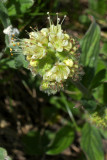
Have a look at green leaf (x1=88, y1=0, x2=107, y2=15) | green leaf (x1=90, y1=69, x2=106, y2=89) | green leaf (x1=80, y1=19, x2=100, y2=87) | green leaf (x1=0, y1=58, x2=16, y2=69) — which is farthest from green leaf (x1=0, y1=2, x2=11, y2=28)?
green leaf (x1=88, y1=0, x2=107, y2=15)

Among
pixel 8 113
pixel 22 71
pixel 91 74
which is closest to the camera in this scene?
pixel 91 74

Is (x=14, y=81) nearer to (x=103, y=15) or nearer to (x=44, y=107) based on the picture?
(x=44, y=107)

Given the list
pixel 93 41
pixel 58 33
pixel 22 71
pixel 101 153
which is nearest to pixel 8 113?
pixel 22 71

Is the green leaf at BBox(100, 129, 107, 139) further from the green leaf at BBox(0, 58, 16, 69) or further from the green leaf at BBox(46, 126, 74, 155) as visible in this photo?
the green leaf at BBox(0, 58, 16, 69)

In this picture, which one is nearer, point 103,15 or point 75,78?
point 75,78

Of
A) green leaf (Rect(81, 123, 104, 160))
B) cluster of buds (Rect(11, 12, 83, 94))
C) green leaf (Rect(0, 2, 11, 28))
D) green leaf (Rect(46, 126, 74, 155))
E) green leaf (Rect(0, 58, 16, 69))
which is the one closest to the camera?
cluster of buds (Rect(11, 12, 83, 94))

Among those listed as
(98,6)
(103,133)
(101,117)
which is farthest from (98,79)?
(98,6)

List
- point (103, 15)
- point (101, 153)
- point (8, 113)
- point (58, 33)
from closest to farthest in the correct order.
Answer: point (58, 33) < point (101, 153) < point (8, 113) < point (103, 15)
